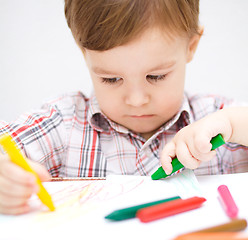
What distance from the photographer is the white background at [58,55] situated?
792 millimetres

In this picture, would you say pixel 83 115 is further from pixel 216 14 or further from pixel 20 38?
pixel 216 14

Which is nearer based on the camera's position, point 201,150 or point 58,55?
point 201,150

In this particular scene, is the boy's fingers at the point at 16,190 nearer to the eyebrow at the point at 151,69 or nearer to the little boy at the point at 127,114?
the little boy at the point at 127,114

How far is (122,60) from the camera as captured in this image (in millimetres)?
431

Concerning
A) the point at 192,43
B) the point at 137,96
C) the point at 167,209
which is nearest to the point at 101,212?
the point at 167,209

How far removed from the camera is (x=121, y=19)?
0.42 m

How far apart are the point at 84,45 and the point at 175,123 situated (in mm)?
222

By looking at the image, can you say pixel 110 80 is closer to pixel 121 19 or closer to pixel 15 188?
pixel 121 19

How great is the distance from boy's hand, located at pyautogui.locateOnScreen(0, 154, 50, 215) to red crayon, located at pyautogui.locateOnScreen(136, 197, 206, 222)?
105mm

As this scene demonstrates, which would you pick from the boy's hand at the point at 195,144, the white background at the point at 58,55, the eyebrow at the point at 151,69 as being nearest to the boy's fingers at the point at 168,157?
the boy's hand at the point at 195,144

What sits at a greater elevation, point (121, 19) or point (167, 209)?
point (121, 19)

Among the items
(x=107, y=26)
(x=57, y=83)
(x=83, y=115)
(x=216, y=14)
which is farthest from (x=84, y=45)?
(x=216, y=14)

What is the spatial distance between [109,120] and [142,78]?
125 mm

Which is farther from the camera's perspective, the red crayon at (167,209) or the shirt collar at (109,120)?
the shirt collar at (109,120)
